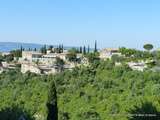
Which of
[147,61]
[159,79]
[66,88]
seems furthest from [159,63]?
[66,88]

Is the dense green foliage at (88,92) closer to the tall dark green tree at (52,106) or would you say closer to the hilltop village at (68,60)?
the tall dark green tree at (52,106)

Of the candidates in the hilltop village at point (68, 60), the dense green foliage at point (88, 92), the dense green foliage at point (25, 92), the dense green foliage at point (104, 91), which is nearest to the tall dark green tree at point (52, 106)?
the dense green foliage at point (104, 91)

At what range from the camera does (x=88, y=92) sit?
26109 millimetres

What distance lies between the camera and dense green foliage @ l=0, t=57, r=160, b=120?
20.5 m

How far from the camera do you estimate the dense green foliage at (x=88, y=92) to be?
806 inches

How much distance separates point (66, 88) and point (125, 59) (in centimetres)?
1207

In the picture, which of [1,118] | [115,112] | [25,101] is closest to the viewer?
[1,118]

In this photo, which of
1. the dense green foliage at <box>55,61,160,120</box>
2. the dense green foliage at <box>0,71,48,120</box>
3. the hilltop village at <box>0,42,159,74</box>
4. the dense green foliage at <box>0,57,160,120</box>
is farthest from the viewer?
the hilltop village at <box>0,42,159,74</box>

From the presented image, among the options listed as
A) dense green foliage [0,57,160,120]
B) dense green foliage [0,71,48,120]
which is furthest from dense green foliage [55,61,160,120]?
dense green foliage [0,71,48,120]

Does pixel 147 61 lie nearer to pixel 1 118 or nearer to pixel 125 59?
pixel 125 59

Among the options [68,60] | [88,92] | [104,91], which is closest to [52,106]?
[104,91]

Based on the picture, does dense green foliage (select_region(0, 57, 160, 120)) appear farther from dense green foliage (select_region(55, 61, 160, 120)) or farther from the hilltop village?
the hilltop village

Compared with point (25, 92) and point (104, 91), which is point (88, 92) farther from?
point (25, 92)

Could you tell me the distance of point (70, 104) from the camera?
24.2 metres
